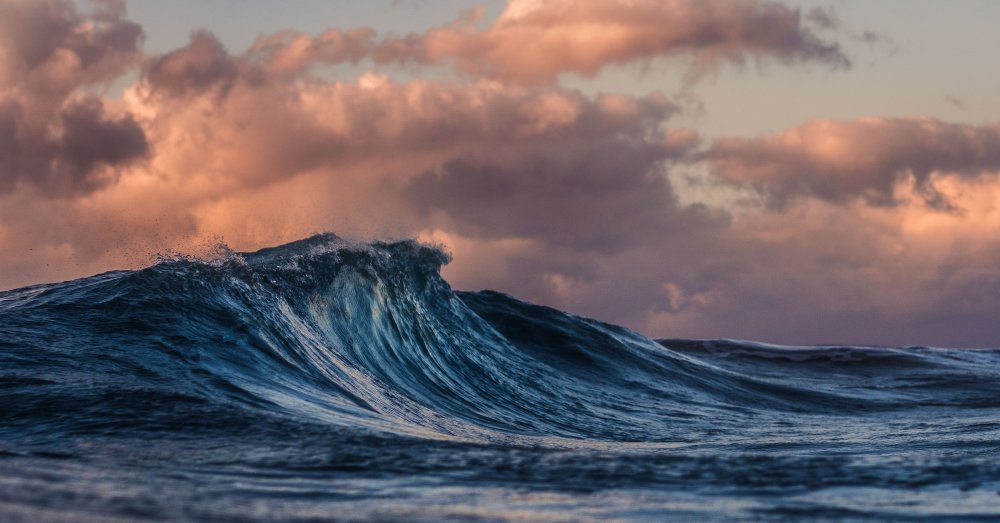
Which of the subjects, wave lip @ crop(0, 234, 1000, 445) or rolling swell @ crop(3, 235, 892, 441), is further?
rolling swell @ crop(3, 235, 892, 441)

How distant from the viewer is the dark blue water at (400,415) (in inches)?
171

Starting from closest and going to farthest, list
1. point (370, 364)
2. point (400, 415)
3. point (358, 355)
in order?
point (400, 415)
point (370, 364)
point (358, 355)

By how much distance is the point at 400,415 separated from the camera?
397 inches

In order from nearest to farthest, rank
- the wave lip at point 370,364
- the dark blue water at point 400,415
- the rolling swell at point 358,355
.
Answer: the dark blue water at point 400,415, the wave lip at point 370,364, the rolling swell at point 358,355

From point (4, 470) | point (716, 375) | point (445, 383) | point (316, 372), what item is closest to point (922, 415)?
point (716, 375)

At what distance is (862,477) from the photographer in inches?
195

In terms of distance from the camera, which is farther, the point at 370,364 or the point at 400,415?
the point at 370,364

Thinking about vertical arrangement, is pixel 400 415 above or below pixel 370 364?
below

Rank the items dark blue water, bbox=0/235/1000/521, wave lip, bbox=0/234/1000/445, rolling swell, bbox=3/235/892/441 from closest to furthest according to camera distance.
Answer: dark blue water, bbox=0/235/1000/521 → wave lip, bbox=0/234/1000/445 → rolling swell, bbox=3/235/892/441

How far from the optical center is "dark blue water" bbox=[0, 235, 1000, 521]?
433cm

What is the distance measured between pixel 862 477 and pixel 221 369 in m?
5.86

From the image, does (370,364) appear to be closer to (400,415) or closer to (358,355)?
(358,355)

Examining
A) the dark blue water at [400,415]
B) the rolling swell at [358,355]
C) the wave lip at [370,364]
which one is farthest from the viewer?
the rolling swell at [358,355]

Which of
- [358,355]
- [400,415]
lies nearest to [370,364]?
[358,355]
